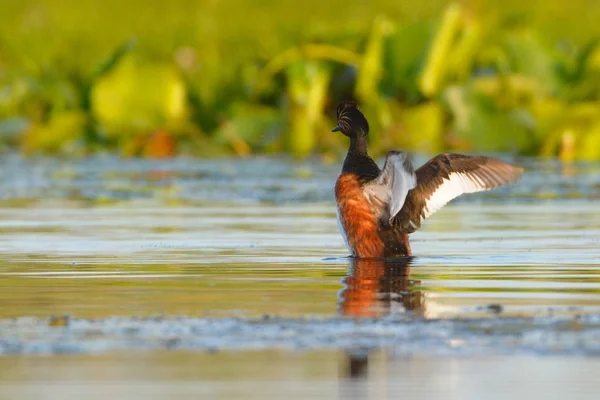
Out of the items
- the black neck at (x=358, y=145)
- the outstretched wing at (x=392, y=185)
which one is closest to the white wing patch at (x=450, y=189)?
the outstretched wing at (x=392, y=185)

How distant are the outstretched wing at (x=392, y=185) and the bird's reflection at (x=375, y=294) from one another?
1.10ft

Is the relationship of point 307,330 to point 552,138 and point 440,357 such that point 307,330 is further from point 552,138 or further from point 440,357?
point 552,138

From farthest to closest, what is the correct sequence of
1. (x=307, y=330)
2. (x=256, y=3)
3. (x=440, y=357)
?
(x=256, y=3), (x=307, y=330), (x=440, y=357)

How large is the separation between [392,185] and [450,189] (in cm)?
37

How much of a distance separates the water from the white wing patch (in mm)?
331

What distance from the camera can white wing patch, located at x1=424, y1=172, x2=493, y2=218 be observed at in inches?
402

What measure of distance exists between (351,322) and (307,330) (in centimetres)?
26

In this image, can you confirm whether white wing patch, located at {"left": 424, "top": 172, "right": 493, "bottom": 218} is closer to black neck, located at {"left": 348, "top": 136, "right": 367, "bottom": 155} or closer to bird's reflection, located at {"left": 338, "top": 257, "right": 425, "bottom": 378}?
bird's reflection, located at {"left": 338, "top": 257, "right": 425, "bottom": 378}

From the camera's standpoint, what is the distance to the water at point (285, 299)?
6098 millimetres

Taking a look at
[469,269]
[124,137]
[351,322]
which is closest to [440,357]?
[351,322]

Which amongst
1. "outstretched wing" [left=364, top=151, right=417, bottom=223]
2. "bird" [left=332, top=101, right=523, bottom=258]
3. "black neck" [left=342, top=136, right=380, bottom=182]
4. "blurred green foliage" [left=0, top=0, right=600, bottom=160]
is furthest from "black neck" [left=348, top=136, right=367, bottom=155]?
"blurred green foliage" [left=0, top=0, right=600, bottom=160]

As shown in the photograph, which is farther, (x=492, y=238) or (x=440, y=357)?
(x=492, y=238)

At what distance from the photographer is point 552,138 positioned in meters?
21.8

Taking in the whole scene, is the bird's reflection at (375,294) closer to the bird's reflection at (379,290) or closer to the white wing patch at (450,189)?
the bird's reflection at (379,290)
